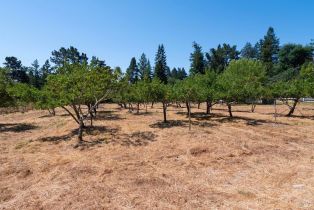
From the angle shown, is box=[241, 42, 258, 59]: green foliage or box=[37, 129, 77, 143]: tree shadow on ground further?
box=[241, 42, 258, 59]: green foliage

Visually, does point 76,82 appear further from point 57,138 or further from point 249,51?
point 249,51

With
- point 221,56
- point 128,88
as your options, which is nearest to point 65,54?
point 221,56

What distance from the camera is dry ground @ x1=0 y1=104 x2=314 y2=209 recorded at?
10227mm

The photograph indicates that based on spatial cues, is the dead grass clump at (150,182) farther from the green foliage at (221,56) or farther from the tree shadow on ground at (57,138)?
the green foliage at (221,56)

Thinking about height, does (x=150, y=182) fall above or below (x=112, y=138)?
below

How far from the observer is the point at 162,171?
45.2 feet

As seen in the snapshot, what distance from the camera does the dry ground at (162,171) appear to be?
10227 millimetres

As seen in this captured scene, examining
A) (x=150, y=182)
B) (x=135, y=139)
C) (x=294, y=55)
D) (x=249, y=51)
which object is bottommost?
(x=150, y=182)

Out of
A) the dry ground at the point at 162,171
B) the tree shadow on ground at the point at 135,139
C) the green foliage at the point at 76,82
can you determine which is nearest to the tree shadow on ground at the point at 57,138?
the dry ground at the point at 162,171

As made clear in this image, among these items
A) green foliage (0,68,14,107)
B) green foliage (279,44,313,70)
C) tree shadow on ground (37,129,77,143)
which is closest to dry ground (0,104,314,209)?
tree shadow on ground (37,129,77,143)

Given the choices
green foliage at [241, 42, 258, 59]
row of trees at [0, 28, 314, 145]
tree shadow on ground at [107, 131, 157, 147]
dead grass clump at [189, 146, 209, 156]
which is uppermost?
green foliage at [241, 42, 258, 59]

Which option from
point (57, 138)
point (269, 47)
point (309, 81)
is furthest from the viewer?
point (269, 47)

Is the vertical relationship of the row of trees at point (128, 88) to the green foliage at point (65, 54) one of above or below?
below

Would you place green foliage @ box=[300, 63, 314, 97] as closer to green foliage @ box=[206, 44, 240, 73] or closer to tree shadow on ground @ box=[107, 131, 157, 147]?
tree shadow on ground @ box=[107, 131, 157, 147]
